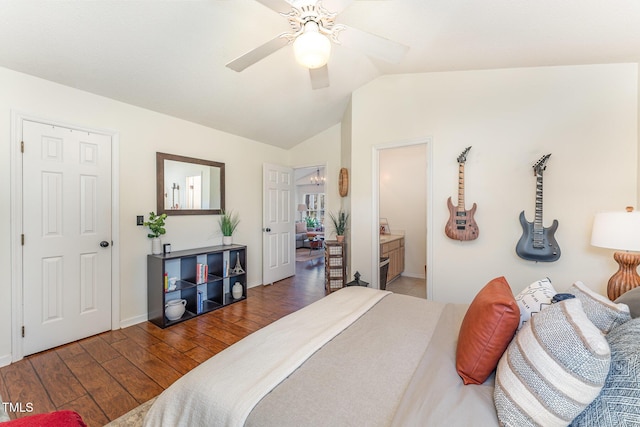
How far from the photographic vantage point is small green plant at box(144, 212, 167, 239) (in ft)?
9.64

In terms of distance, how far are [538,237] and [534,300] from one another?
152cm

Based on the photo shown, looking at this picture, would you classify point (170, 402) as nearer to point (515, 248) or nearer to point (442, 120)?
point (515, 248)

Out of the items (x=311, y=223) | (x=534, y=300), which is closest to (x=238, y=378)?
(x=534, y=300)

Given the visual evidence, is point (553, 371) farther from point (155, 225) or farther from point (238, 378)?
point (155, 225)

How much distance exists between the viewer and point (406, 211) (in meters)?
5.04

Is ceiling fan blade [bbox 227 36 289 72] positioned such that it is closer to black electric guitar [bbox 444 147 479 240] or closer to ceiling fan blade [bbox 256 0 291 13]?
ceiling fan blade [bbox 256 0 291 13]

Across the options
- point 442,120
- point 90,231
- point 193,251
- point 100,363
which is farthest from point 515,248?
point 90,231

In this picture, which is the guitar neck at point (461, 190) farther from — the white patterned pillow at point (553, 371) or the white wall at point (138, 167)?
the white wall at point (138, 167)

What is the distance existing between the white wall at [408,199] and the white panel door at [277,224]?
5.92 ft

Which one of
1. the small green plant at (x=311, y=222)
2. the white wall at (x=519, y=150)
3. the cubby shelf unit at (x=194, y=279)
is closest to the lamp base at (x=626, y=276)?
the white wall at (x=519, y=150)

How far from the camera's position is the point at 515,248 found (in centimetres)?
258

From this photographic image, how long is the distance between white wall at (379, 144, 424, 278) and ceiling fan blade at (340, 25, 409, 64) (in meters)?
3.06

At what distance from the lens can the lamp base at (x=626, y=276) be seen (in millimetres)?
1840

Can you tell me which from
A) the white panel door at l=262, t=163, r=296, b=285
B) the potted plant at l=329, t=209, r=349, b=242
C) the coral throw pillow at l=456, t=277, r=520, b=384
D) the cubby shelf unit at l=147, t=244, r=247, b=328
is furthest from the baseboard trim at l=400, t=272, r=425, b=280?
the coral throw pillow at l=456, t=277, r=520, b=384
